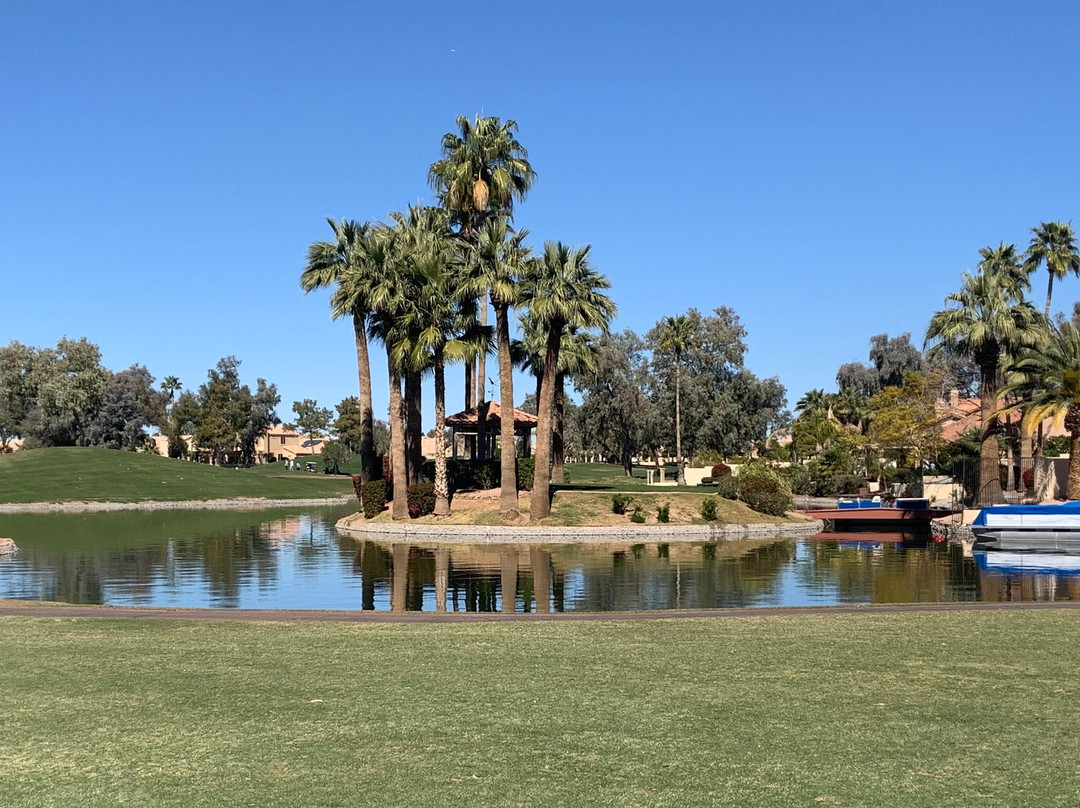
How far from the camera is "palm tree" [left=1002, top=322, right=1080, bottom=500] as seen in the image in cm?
4456

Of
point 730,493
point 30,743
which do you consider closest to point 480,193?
point 730,493

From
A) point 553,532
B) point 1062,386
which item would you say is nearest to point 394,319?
point 553,532

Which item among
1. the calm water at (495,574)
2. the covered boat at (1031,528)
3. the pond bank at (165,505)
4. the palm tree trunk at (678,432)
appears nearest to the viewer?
the calm water at (495,574)

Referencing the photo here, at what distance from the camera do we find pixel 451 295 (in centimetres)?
4956

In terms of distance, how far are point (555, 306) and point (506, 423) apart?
6.03m

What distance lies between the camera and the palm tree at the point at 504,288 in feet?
157

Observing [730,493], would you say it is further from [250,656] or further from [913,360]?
[913,360]

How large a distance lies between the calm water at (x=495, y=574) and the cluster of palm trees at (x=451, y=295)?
7272mm

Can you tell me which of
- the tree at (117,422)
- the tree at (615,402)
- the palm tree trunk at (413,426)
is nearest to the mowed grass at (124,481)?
the tree at (615,402)

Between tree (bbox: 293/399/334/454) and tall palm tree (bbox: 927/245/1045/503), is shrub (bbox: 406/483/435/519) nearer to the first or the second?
tall palm tree (bbox: 927/245/1045/503)

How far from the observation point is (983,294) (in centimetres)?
5384

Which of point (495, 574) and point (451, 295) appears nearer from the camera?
point (495, 574)

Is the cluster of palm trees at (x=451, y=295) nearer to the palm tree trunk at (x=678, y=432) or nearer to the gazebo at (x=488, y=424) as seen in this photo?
the gazebo at (x=488, y=424)

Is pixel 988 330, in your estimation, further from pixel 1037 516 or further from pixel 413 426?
pixel 413 426
